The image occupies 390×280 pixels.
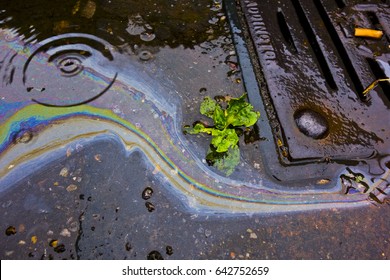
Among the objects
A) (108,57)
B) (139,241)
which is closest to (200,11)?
(108,57)

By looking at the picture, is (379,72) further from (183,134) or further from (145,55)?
(145,55)

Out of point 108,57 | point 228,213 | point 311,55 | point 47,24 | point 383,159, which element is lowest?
point 383,159

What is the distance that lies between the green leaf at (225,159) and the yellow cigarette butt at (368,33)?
1.14 meters

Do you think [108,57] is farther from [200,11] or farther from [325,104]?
[325,104]

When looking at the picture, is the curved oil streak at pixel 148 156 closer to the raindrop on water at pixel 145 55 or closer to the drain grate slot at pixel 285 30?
the raindrop on water at pixel 145 55

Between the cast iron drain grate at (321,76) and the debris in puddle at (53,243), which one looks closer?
the debris in puddle at (53,243)

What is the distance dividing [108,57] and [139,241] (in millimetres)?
1054

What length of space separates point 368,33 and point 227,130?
3.88ft

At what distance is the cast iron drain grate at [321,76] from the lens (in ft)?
5.74

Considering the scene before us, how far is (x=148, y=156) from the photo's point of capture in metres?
1.70

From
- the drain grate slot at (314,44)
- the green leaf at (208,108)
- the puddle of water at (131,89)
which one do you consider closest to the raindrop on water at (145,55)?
the puddle of water at (131,89)

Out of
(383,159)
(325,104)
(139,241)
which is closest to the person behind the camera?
(139,241)

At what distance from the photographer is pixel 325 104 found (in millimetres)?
1880

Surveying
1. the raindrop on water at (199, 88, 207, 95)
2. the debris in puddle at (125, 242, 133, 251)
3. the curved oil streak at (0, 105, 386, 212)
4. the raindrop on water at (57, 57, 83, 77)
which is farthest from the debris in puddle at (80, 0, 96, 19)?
the debris in puddle at (125, 242, 133, 251)
